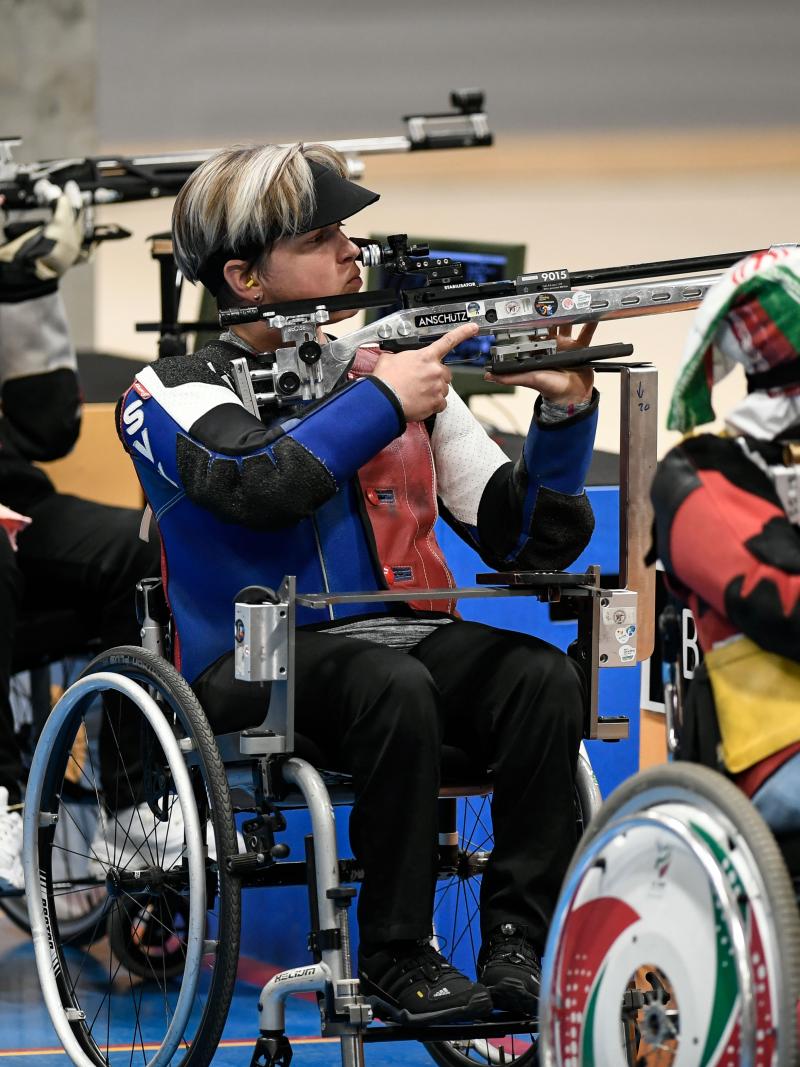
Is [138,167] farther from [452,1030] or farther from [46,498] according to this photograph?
[452,1030]

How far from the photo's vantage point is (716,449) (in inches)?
68.5

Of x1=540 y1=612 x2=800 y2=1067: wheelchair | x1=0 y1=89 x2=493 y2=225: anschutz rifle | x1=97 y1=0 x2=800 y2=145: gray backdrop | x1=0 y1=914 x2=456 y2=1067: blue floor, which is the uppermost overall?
x1=97 y1=0 x2=800 y2=145: gray backdrop

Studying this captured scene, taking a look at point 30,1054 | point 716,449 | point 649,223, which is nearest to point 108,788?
point 30,1054

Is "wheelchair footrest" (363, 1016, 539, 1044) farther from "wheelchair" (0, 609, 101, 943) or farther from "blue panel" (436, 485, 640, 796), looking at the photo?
"wheelchair" (0, 609, 101, 943)

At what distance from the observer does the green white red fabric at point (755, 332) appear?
5.65 ft

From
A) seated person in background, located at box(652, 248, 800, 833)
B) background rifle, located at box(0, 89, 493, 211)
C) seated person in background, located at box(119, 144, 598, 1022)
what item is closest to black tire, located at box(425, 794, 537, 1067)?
seated person in background, located at box(119, 144, 598, 1022)

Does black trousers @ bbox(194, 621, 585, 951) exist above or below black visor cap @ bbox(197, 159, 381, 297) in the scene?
below

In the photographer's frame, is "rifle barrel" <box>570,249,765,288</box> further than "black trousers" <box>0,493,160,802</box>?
No

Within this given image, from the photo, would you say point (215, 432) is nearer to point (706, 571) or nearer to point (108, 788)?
point (706, 571)

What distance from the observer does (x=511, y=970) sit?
2.10 meters

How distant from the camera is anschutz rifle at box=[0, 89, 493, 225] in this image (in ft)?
13.8

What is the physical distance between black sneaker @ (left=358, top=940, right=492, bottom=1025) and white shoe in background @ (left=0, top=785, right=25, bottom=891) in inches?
37.8

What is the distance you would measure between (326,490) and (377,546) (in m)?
0.20

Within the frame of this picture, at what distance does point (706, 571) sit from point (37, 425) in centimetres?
219
